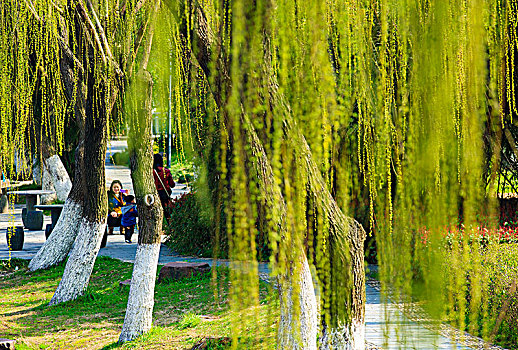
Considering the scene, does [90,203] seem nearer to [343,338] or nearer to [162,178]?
[162,178]

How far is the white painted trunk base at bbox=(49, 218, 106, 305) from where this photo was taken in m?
7.79

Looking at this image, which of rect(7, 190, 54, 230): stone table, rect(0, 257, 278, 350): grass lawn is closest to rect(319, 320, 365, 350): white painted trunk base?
rect(0, 257, 278, 350): grass lawn

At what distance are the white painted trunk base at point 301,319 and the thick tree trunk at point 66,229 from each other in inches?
244

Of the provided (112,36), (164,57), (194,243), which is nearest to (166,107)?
(164,57)

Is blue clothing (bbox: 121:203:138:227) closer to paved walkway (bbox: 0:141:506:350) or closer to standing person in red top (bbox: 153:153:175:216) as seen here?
paved walkway (bbox: 0:141:506:350)

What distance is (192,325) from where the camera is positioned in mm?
6527

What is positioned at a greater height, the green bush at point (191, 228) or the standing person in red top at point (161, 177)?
the standing person in red top at point (161, 177)

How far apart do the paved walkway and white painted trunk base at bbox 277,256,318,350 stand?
1.21ft

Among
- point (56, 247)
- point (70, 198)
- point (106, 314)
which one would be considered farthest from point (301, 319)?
point (56, 247)

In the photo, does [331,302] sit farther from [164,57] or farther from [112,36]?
[112,36]

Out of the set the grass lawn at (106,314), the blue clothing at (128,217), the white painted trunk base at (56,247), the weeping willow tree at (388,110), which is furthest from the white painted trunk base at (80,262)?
the weeping willow tree at (388,110)

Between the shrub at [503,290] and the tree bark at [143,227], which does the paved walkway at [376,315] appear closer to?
the tree bark at [143,227]

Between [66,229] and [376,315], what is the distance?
5.28 metres

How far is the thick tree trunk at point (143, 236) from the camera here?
5.93 meters
